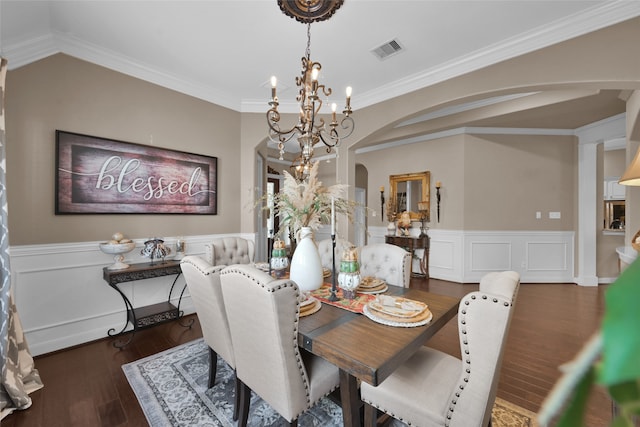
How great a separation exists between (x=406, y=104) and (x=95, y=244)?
3.67 meters

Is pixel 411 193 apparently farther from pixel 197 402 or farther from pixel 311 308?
pixel 197 402

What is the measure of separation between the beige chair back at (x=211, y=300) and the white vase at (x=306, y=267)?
1.58 ft

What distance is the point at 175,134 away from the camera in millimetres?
3311

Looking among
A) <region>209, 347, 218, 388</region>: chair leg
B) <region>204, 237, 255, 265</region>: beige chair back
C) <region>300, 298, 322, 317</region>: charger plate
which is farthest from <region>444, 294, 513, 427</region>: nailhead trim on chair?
<region>204, 237, 255, 265</region>: beige chair back

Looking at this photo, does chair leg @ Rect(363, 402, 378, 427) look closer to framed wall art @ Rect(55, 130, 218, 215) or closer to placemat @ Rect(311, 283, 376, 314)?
placemat @ Rect(311, 283, 376, 314)

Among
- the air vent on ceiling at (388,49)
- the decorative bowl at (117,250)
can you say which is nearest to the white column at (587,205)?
the air vent on ceiling at (388,49)

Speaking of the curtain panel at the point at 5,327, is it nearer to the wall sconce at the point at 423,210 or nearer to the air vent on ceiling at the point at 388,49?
the air vent on ceiling at the point at 388,49

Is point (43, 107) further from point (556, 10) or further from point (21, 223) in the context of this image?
point (556, 10)

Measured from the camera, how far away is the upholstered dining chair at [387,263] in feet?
7.58

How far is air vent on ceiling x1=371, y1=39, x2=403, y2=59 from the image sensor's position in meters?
2.65

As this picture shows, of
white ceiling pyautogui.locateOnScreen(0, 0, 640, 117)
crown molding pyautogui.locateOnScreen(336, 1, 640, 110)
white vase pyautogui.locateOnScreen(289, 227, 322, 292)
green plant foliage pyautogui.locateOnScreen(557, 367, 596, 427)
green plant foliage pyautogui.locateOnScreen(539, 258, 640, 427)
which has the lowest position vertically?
white vase pyautogui.locateOnScreen(289, 227, 322, 292)

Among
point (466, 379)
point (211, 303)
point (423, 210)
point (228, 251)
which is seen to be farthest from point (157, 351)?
point (423, 210)

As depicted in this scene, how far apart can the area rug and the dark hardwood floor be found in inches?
3.3

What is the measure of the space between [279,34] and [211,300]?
90.7 inches
